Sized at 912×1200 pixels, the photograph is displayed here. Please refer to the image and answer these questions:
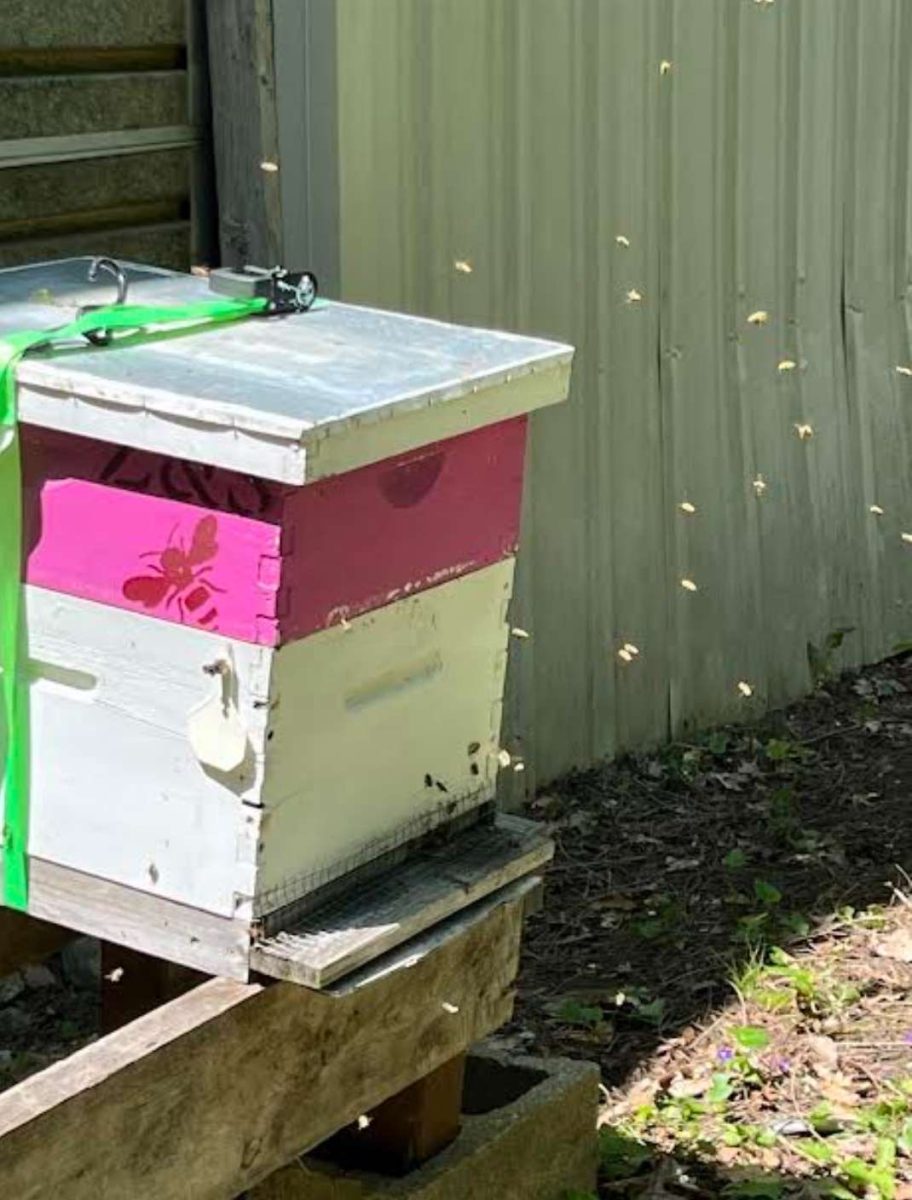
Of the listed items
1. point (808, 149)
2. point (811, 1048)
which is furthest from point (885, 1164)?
point (808, 149)

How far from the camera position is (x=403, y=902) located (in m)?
2.69

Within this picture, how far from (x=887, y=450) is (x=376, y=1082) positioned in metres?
3.96

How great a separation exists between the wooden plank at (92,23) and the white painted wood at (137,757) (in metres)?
1.79

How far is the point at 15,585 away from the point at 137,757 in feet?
0.76

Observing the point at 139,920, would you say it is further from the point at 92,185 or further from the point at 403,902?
the point at 92,185

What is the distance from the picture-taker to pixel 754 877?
16.7 feet

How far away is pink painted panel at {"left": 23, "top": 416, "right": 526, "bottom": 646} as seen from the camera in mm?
2418

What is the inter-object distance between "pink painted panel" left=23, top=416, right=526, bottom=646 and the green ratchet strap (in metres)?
A: 0.02

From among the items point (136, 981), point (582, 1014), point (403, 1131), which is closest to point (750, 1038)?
point (582, 1014)

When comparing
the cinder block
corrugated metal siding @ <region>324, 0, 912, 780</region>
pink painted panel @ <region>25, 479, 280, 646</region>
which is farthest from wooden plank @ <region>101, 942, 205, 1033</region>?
corrugated metal siding @ <region>324, 0, 912, 780</region>

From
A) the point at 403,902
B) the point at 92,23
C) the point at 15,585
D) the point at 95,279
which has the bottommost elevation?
the point at 403,902

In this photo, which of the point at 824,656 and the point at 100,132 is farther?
the point at 824,656

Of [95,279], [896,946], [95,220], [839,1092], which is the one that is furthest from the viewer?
[896,946]

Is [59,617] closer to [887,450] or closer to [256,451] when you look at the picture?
[256,451]
